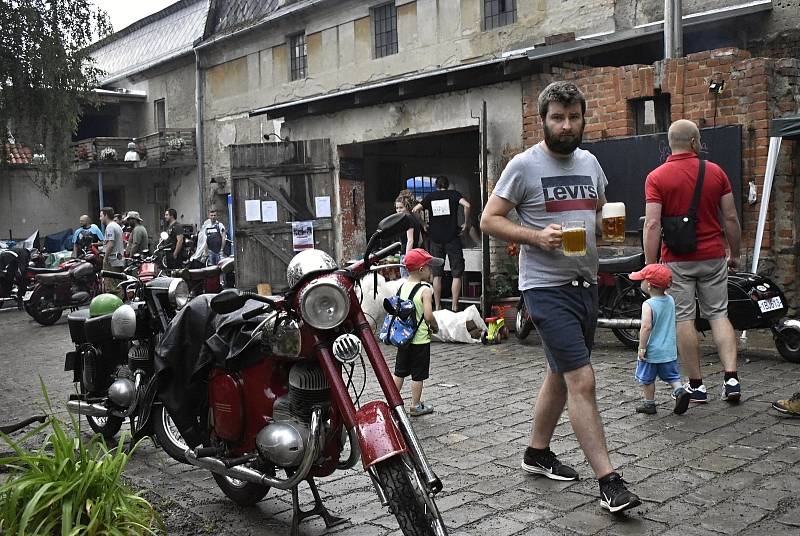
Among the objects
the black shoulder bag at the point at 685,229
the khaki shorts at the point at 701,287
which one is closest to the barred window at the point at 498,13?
the black shoulder bag at the point at 685,229

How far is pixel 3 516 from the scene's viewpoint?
3.38 meters

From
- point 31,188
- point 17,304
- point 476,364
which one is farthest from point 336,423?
point 31,188

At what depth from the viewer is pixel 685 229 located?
602 centimetres

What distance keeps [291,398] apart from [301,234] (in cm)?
1053

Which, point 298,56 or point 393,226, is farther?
point 298,56

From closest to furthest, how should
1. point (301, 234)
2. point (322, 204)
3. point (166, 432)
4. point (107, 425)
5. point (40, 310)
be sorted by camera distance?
point (166, 432) → point (107, 425) → point (40, 310) → point (301, 234) → point (322, 204)

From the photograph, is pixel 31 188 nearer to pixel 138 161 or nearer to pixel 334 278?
pixel 138 161

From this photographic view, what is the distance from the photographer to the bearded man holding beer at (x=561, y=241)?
13.3 ft

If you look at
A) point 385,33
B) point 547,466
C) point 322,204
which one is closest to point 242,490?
point 547,466

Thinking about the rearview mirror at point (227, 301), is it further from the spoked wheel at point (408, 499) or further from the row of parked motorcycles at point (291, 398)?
the spoked wheel at point (408, 499)

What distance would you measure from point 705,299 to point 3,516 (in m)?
4.83

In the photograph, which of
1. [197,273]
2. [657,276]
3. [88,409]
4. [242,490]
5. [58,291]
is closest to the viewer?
[242,490]

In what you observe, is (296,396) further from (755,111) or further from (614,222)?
(755,111)

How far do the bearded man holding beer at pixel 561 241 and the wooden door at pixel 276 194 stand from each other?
980 cm
